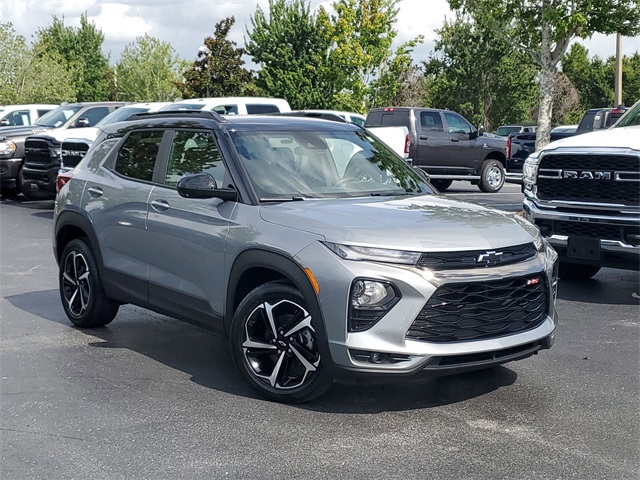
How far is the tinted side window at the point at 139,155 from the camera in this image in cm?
665

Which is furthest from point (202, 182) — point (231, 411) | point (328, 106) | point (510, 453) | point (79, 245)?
point (328, 106)

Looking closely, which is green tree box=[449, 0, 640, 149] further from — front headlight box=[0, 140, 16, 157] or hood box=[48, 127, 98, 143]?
front headlight box=[0, 140, 16, 157]

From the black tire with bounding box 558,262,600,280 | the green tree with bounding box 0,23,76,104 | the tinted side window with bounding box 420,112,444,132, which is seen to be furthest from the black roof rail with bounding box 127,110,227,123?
the green tree with bounding box 0,23,76,104

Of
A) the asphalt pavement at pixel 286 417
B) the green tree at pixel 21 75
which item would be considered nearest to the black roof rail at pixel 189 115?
the asphalt pavement at pixel 286 417

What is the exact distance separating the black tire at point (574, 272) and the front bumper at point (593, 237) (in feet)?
3.55

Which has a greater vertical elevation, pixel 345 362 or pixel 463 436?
pixel 345 362

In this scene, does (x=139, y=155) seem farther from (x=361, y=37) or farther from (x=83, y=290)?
(x=361, y=37)

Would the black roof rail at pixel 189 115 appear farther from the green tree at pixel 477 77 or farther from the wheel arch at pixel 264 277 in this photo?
the green tree at pixel 477 77

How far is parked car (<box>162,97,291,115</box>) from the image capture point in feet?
58.5

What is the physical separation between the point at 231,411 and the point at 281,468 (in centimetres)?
93

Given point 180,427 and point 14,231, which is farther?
point 14,231

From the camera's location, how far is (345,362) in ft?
16.0

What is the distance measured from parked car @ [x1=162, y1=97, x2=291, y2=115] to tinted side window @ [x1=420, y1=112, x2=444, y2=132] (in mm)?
3800

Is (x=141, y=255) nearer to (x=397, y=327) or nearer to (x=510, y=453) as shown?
(x=397, y=327)
